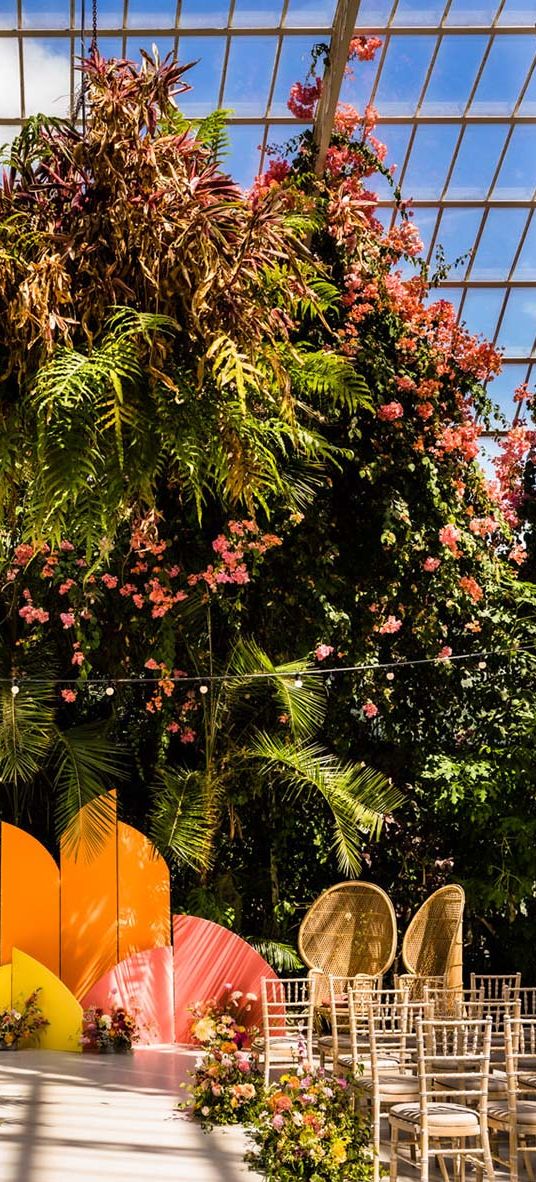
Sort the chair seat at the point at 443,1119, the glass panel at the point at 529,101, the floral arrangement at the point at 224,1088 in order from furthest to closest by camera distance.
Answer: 1. the glass panel at the point at 529,101
2. the floral arrangement at the point at 224,1088
3. the chair seat at the point at 443,1119

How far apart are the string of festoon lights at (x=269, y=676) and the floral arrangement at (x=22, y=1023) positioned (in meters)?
1.75

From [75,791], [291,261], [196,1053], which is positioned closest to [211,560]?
[75,791]

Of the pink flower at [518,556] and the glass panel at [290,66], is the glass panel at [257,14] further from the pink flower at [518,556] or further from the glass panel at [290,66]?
the pink flower at [518,556]

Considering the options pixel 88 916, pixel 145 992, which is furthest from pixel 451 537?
pixel 145 992

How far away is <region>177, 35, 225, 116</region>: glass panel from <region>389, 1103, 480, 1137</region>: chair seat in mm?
7039

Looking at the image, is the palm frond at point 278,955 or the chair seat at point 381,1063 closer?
the chair seat at point 381,1063

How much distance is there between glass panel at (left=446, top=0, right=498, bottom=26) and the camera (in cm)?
884

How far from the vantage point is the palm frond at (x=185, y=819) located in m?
7.14

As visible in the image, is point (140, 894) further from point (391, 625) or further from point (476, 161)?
point (476, 161)

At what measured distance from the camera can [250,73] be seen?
914 cm

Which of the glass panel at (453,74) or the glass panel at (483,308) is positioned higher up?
the glass panel at (453,74)

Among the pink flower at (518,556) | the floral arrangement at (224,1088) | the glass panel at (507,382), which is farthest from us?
the glass panel at (507,382)

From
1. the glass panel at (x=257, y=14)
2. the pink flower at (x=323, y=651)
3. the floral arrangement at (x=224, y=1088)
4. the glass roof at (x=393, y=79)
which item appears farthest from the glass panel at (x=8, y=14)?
the floral arrangement at (x=224, y=1088)

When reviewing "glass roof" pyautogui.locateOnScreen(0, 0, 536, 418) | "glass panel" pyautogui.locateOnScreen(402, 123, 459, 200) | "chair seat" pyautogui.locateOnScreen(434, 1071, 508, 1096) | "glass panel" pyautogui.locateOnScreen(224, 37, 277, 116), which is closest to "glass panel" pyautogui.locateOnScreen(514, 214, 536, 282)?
"glass roof" pyautogui.locateOnScreen(0, 0, 536, 418)
